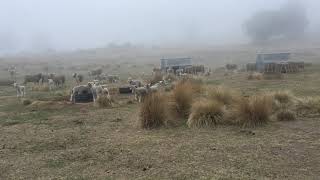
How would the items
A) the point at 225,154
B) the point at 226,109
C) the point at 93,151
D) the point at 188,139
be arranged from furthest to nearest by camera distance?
the point at 226,109, the point at 188,139, the point at 93,151, the point at 225,154

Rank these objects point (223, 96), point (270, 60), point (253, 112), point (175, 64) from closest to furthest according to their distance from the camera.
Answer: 1. point (253, 112)
2. point (223, 96)
3. point (270, 60)
4. point (175, 64)

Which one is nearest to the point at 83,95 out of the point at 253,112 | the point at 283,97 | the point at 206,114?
the point at 283,97

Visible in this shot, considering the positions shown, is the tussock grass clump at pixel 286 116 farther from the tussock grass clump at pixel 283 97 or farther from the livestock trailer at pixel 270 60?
the livestock trailer at pixel 270 60

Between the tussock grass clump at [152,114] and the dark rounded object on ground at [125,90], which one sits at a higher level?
the tussock grass clump at [152,114]

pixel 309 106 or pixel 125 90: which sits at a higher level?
pixel 309 106

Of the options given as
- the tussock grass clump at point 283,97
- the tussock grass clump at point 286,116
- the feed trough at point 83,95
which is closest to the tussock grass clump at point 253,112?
the tussock grass clump at point 286,116

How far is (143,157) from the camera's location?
13.1 meters

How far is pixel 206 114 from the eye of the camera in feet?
56.6

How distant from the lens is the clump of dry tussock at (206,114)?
669 inches

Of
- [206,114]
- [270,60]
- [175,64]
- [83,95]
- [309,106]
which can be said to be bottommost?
[175,64]

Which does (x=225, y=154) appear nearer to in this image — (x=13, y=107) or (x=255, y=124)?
(x=255, y=124)

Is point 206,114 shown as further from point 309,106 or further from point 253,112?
point 309,106

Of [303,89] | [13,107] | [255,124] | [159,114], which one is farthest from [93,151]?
[303,89]

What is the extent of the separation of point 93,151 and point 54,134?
324 cm
